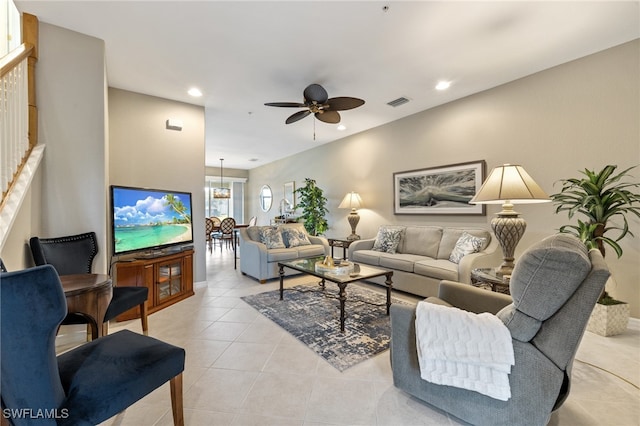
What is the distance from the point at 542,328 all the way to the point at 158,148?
4349mm

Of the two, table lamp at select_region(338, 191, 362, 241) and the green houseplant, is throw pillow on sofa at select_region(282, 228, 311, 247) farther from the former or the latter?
the green houseplant

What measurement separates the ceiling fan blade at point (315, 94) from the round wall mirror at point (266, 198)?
5.85 metres

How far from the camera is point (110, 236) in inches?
120

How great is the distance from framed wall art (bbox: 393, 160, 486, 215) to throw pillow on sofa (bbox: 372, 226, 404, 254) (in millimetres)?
488

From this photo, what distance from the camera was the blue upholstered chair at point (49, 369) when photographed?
0.89 metres

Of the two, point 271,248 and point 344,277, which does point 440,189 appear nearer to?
point 344,277

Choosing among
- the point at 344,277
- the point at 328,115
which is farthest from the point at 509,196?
the point at 328,115

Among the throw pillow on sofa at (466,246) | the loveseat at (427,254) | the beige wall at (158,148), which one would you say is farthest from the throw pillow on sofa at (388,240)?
the beige wall at (158,148)

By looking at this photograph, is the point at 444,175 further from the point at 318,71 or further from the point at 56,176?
the point at 56,176

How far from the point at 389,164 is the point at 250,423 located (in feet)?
14.4

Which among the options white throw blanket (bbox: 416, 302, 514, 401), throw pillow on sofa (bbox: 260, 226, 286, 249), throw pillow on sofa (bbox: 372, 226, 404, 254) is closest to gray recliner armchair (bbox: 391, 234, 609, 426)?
white throw blanket (bbox: 416, 302, 514, 401)

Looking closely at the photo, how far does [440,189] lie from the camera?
164 inches

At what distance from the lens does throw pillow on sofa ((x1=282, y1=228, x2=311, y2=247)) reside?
4.82m

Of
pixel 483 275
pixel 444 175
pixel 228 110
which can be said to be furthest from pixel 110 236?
pixel 444 175
